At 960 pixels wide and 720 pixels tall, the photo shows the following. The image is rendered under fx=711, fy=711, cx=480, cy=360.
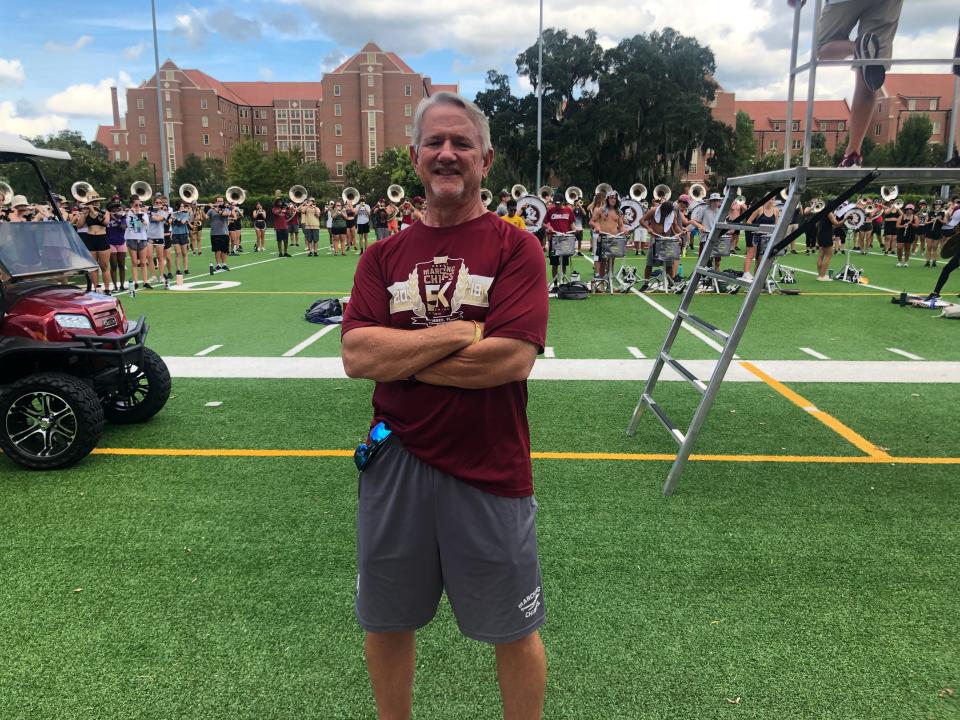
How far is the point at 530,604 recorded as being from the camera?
6.31 feet

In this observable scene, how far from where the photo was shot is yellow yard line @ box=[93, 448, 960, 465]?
475cm

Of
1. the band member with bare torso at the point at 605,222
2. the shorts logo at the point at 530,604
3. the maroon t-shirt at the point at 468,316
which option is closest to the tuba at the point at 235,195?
the band member with bare torso at the point at 605,222

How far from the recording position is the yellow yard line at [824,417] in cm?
497

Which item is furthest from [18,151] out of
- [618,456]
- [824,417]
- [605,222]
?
[605,222]

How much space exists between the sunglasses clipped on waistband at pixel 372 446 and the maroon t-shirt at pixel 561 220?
1240 centimetres

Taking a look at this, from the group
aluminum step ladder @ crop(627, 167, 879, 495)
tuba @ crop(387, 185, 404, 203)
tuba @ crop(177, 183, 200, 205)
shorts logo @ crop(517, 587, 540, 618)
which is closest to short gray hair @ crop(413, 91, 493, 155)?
shorts logo @ crop(517, 587, 540, 618)

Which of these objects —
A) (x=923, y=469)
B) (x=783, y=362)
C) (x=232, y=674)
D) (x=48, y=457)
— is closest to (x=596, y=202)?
(x=783, y=362)

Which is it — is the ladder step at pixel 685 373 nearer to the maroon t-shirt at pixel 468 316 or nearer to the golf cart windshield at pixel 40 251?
the maroon t-shirt at pixel 468 316

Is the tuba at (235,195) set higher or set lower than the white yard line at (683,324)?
Result: higher

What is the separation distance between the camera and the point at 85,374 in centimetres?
497

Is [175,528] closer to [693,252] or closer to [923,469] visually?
[923,469]

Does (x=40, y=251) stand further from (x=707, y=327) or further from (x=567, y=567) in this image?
(x=707, y=327)

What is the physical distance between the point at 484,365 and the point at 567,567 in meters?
1.83

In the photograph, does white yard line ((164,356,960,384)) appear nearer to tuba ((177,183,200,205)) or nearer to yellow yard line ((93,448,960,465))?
yellow yard line ((93,448,960,465))
